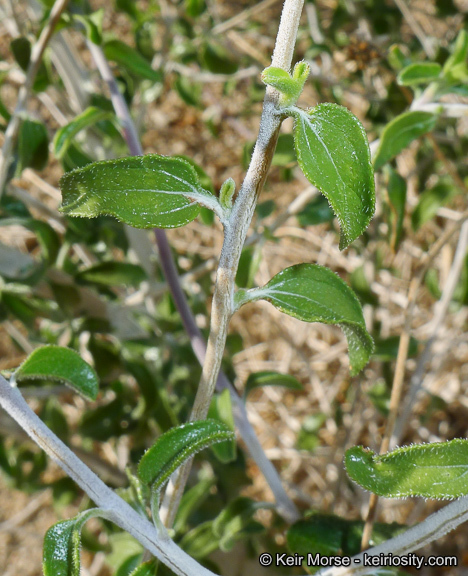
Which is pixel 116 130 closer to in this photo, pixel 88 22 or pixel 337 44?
pixel 88 22

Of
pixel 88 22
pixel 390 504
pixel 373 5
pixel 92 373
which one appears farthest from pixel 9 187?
pixel 390 504

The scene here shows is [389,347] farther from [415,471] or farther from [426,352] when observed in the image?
[415,471]

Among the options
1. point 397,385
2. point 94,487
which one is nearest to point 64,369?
point 94,487

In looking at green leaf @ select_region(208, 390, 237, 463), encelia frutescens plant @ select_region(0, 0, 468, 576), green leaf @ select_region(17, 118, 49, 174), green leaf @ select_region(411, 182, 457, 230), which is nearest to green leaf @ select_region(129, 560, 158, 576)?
encelia frutescens plant @ select_region(0, 0, 468, 576)

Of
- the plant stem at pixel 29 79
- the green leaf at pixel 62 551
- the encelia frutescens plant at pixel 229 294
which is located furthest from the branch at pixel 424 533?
the plant stem at pixel 29 79

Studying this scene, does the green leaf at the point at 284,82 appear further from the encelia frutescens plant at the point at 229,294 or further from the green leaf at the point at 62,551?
the green leaf at the point at 62,551

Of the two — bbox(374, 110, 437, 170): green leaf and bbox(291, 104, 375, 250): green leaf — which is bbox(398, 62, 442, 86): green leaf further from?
bbox(291, 104, 375, 250): green leaf
